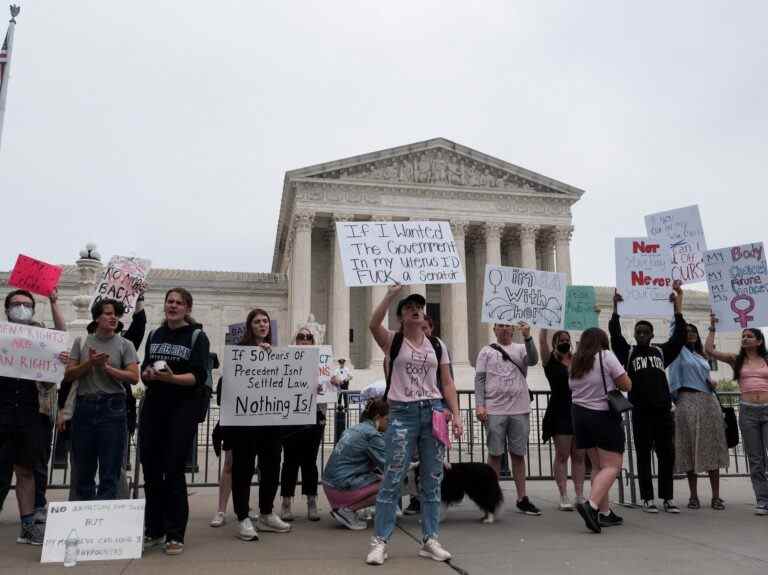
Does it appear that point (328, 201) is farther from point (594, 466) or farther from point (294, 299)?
point (594, 466)

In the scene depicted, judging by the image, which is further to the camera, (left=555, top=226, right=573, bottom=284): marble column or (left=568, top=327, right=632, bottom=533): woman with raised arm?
(left=555, top=226, right=573, bottom=284): marble column

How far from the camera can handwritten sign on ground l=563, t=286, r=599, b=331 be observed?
891cm

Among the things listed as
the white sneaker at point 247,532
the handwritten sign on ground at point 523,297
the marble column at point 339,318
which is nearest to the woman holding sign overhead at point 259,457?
the white sneaker at point 247,532

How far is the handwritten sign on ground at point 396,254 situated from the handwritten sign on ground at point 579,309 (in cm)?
301

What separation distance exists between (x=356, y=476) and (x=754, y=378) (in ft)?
16.1

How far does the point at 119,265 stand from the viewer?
7551mm

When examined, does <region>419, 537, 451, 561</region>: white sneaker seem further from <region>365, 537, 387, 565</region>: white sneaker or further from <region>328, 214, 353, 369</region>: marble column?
<region>328, 214, 353, 369</region>: marble column

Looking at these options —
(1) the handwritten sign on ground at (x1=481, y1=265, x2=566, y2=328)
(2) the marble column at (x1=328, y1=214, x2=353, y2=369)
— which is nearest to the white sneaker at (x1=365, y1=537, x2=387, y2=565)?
(1) the handwritten sign on ground at (x1=481, y1=265, x2=566, y2=328)

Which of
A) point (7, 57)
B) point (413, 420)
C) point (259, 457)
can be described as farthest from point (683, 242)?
point (7, 57)

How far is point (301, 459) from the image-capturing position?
23.2 ft

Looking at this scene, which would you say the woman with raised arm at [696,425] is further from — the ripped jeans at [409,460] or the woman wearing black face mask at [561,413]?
the ripped jeans at [409,460]

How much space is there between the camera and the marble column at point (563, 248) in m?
41.5

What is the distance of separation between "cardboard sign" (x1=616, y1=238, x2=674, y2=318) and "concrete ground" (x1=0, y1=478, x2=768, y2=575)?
261 centimetres

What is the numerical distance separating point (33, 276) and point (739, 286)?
342 inches
